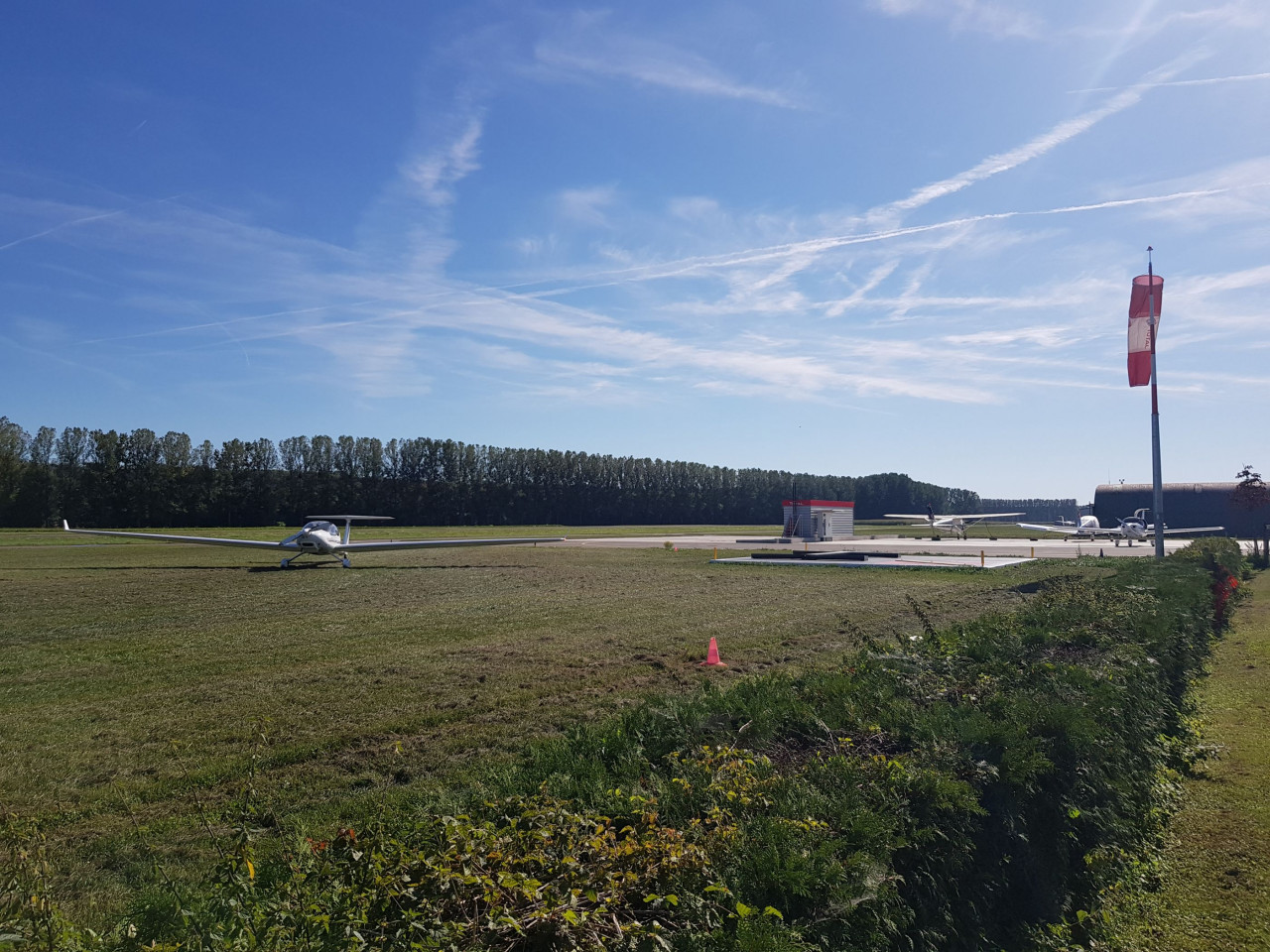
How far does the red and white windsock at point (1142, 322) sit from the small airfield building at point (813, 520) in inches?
974

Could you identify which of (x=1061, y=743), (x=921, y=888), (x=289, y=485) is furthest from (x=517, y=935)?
(x=289, y=485)

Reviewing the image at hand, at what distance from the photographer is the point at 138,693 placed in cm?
861

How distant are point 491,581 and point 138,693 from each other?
12.7 meters

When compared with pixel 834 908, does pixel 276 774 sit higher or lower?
lower

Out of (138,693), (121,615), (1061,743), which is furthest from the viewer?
(121,615)

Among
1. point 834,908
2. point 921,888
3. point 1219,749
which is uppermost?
point 834,908

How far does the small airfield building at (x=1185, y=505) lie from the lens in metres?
66.7

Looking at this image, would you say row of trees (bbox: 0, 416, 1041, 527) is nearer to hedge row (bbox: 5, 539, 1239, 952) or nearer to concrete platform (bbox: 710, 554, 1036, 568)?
concrete platform (bbox: 710, 554, 1036, 568)

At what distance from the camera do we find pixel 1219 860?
4719 millimetres

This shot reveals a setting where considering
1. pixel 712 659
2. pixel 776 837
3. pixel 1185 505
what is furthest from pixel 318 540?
pixel 1185 505

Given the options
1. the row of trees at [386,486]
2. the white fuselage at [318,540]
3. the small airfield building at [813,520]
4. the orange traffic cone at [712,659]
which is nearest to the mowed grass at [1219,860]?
the orange traffic cone at [712,659]

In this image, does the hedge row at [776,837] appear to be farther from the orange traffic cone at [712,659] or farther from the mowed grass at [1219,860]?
the orange traffic cone at [712,659]

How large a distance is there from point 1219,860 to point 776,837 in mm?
3965

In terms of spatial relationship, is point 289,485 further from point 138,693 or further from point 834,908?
point 834,908
